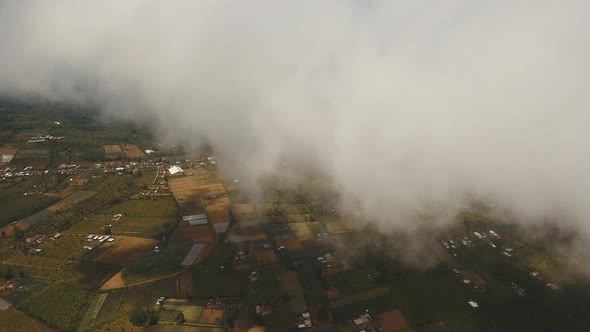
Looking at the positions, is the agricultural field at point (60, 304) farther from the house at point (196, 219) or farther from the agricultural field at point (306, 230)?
the agricultural field at point (306, 230)

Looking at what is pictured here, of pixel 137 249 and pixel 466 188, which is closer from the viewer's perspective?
pixel 137 249

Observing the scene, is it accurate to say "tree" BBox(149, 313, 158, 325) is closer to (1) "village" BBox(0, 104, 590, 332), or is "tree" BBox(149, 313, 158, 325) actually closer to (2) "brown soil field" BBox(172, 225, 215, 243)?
(1) "village" BBox(0, 104, 590, 332)

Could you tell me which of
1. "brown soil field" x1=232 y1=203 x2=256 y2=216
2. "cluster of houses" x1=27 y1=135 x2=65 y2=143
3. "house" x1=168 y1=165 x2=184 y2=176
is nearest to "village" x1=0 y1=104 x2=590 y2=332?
"brown soil field" x1=232 y1=203 x2=256 y2=216

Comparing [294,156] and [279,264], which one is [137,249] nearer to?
[279,264]

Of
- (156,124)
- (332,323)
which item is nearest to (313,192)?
(332,323)

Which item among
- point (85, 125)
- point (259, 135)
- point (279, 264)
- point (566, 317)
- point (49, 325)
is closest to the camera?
point (49, 325)

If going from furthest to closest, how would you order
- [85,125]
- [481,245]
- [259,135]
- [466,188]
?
[85,125], [259,135], [466,188], [481,245]

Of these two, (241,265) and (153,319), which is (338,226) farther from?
(153,319)

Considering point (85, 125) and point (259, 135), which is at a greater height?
point (259, 135)
